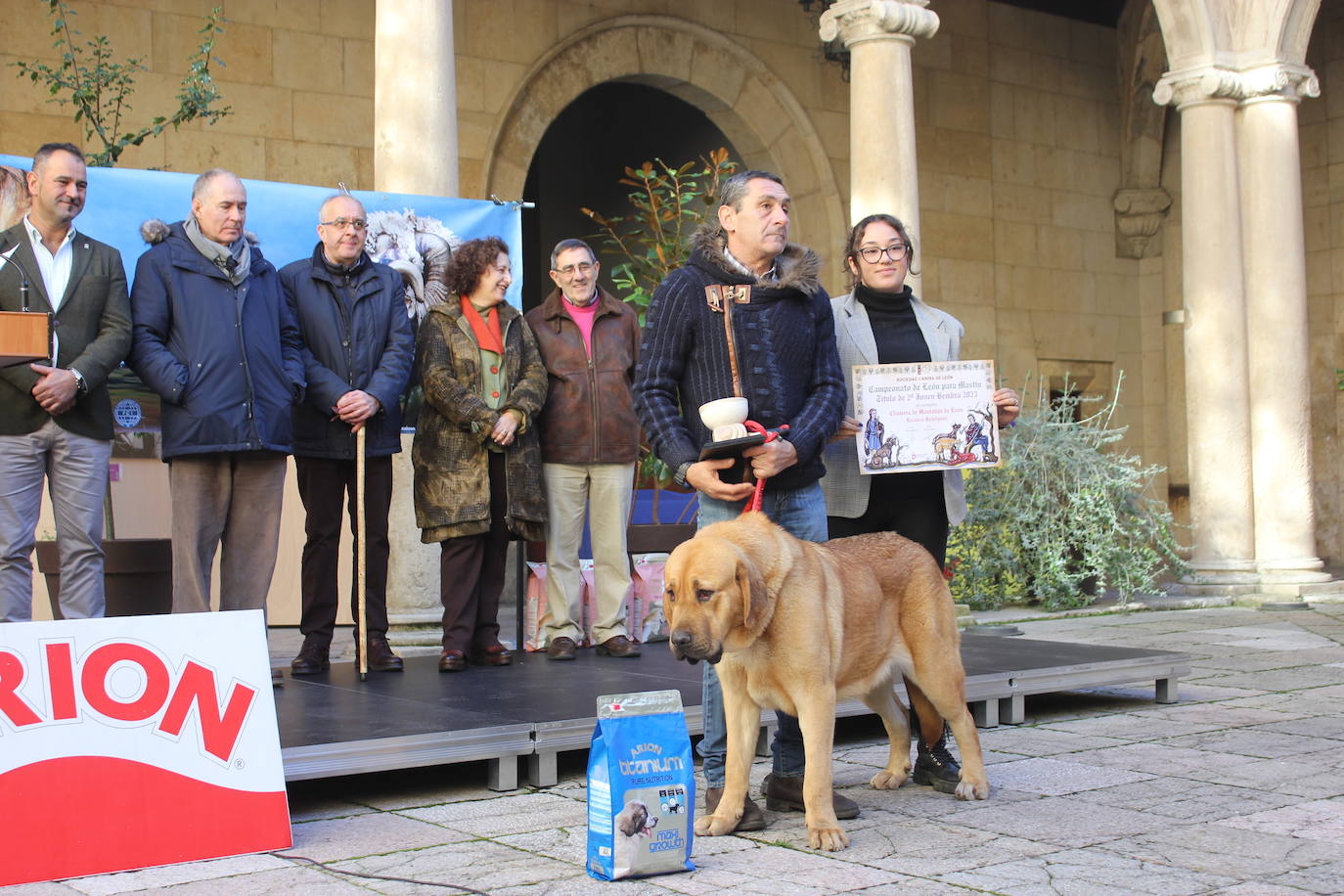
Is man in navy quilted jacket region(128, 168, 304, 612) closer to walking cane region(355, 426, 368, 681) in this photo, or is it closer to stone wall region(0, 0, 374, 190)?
walking cane region(355, 426, 368, 681)

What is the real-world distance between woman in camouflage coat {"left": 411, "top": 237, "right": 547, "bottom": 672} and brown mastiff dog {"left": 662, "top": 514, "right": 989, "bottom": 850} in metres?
2.31

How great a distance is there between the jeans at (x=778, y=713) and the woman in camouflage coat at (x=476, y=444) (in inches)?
84.7

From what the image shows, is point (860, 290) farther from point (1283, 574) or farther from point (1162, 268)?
point (1162, 268)

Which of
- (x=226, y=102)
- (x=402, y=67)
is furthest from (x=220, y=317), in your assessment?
(x=226, y=102)

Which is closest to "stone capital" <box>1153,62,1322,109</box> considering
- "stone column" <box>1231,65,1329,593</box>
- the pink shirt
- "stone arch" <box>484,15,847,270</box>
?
"stone column" <box>1231,65,1329,593</box>

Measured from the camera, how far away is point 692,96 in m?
13.6

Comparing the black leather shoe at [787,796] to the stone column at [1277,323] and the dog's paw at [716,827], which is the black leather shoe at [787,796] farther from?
the stone column at [1277,323]

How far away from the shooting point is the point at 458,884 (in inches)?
146

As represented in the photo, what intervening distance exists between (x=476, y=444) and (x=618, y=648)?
1.22m

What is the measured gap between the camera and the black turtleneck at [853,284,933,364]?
16.7ft

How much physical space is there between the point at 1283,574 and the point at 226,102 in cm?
936

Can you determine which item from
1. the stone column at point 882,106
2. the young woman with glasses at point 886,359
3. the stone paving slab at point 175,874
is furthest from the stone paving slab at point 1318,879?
the stone column at point 882,106

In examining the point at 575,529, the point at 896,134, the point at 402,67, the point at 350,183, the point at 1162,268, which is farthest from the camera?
the point at 1162,268

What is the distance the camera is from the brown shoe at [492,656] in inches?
260
